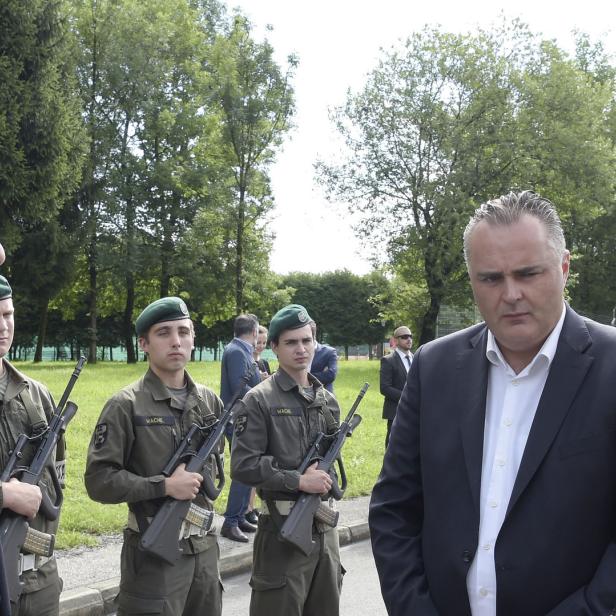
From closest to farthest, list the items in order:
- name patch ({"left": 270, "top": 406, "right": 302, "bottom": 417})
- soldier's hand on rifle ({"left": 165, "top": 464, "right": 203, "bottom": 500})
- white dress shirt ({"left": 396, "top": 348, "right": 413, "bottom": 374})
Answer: soldier's hand on rifle ({"left": 165, "top": 464, "right": 203, "bottom": 500}) < name patch ({"left": 270, "top": 406, "right": 302, "bottom": 417}) < white dress shirt ({"left": 396, "top": 348, "right": 413, "bottom": 374})

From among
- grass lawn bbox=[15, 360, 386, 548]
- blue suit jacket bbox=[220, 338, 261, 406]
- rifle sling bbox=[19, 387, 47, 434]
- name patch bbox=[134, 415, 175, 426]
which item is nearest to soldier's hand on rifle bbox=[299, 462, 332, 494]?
name patch bbox=[134, 415, 175, 426]

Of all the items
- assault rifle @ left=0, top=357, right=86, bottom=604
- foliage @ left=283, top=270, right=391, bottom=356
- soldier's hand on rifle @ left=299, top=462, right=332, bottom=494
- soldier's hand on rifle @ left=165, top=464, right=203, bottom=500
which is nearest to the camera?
assault rifle @ left=0, top=357, right=86, bottom=604

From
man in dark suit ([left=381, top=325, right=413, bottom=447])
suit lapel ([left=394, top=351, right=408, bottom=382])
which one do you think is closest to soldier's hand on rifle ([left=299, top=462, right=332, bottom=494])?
man in dark suit ([left=381, top=325, right=413, bottom=447])

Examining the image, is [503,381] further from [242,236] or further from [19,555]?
[242,236]

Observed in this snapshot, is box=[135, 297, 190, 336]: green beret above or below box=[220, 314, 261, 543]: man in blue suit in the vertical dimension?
above

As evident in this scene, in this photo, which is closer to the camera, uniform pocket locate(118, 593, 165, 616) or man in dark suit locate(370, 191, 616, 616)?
man in dark suit locate(370, 191, 616, 616)

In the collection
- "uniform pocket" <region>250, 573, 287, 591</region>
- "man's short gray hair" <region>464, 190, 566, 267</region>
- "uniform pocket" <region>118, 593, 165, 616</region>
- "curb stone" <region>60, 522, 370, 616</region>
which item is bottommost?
"curb stone" <region>60, 522, 370, 616</region>

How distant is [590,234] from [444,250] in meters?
11.9

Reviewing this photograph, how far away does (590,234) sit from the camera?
42.7 meters

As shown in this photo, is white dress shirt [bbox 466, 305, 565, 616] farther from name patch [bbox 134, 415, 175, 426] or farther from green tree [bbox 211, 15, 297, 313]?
green tree [bbox 211, 15, 297, 313]

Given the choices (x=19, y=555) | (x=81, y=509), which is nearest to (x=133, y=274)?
(x=81, y=509)

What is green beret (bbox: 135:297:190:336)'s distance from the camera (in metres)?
4.31

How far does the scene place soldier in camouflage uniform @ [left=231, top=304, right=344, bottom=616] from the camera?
14.1 ft

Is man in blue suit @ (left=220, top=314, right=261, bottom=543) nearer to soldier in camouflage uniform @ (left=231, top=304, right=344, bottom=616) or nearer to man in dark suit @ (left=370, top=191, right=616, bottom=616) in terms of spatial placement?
soldier in camouflage uniform @ (left=231, top=304, right=344, bottom=616)
